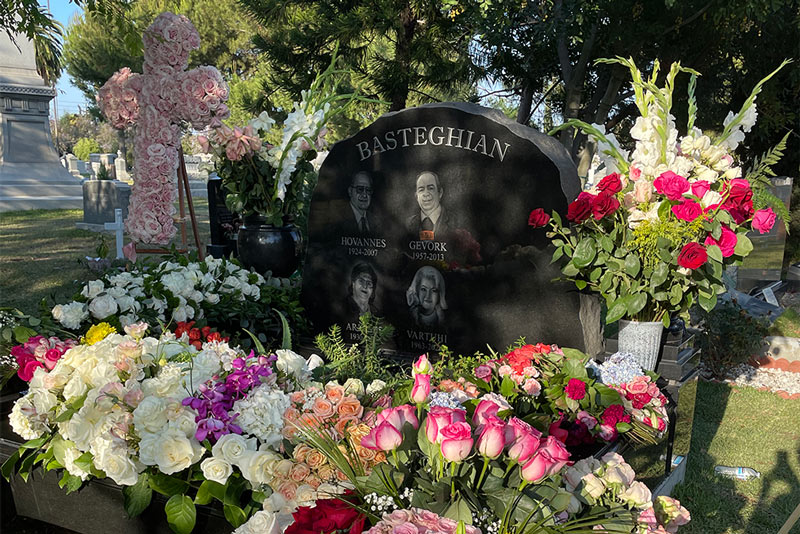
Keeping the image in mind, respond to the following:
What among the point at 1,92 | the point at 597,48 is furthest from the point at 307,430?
the point at 1,92

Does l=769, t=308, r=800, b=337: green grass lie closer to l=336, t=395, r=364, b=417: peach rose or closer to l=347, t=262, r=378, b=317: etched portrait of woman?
l=347, t=262, r=378, b=317: etched portrait of woman

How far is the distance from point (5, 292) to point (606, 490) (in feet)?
30.8

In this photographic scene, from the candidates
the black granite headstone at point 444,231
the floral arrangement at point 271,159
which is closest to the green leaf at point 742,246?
the black granite headstone at point 444,231

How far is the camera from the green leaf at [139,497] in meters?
2.74

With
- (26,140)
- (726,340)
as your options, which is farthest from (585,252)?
(26,140)

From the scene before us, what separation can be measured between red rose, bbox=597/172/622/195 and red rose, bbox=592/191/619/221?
0.10 feet

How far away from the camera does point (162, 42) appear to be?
6.41 m

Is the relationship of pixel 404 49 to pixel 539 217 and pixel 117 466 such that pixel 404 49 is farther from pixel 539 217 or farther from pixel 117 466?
pixel 117 466

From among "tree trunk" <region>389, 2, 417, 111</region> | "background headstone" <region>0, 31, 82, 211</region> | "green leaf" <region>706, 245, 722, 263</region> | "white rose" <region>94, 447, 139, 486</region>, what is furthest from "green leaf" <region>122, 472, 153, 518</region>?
"background headstone" <region>0, 31, 82, 211</region>

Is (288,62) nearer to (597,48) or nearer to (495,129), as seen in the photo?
(597,48)

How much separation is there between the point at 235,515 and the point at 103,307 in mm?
2154

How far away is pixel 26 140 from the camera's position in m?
19.0

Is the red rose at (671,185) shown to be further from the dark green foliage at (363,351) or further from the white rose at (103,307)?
the white rose at (103,307)

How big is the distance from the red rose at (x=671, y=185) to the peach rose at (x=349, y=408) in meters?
1.97
